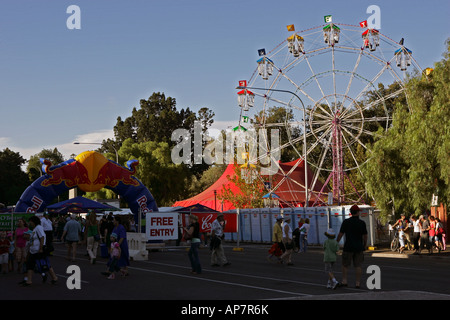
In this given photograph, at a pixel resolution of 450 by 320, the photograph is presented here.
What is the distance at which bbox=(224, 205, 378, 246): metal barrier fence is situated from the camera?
3144cm

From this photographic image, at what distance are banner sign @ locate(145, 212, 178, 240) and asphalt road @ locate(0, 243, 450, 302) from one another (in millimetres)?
3664

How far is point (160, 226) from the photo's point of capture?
84.4 ft

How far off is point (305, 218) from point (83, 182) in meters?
12.5

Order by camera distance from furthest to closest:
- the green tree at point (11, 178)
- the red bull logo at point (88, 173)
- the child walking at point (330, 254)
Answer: the green tree at point (11, 178) < the red bull logo at point (88, 173) < the child walking at point (330, 254)

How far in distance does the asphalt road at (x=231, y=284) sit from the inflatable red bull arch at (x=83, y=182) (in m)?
11.5

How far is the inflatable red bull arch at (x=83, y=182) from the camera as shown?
32.8 m

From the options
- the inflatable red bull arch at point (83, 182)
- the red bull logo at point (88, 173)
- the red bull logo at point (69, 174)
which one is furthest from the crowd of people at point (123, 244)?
the red bull logo at point (88, 173)

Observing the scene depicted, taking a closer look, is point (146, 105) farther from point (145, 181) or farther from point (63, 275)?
point (63, 275)

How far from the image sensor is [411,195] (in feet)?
102

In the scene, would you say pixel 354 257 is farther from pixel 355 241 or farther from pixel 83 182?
pixel 83 182

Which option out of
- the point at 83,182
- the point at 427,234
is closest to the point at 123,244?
the point at 427,234

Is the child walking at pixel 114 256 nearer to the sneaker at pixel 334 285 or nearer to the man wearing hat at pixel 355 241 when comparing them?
the sneaker at pixel 334 285
